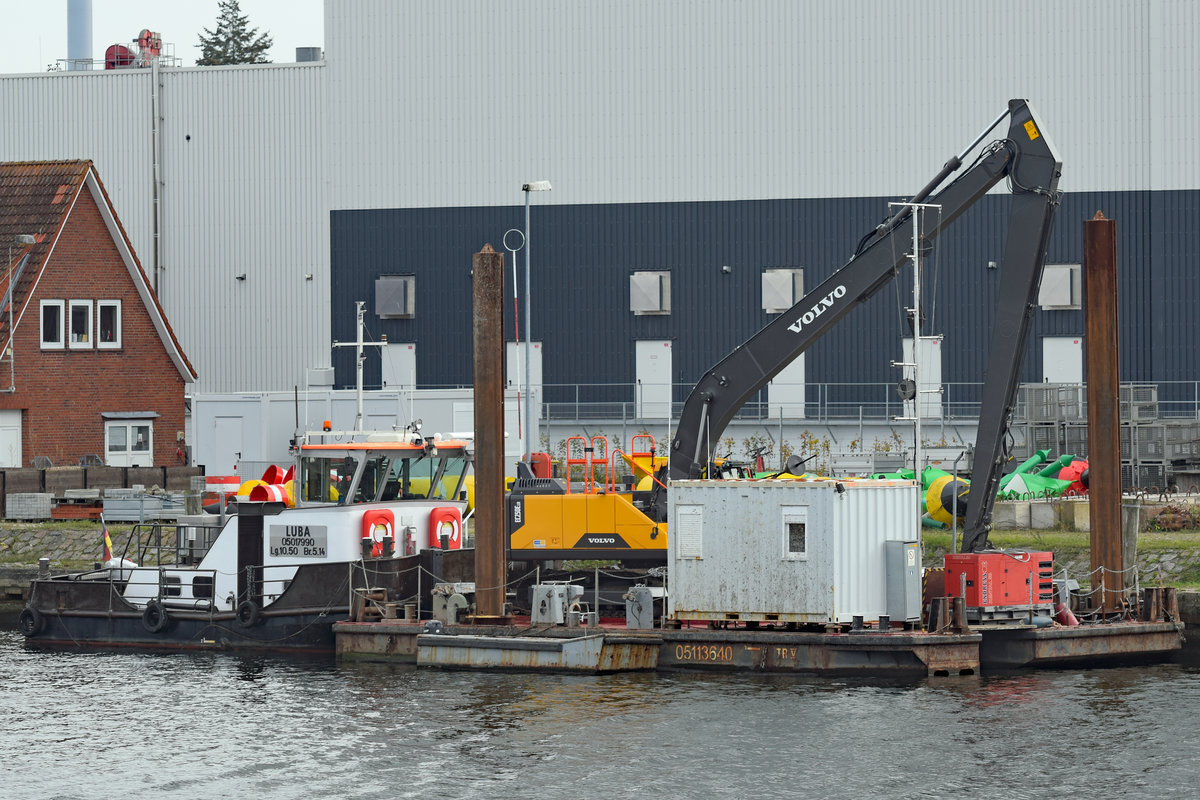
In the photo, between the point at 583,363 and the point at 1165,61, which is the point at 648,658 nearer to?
the point at 583,363

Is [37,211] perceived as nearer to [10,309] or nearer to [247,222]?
[10,309]

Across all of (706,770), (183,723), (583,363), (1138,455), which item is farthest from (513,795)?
(583,363)

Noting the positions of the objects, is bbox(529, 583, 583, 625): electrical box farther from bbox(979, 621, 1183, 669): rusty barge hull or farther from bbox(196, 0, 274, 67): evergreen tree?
bbox(196, 0, 274, 67): evergreen tree

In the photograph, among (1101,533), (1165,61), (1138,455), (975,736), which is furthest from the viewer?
(1165,61)

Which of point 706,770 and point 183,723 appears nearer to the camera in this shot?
point 706,770

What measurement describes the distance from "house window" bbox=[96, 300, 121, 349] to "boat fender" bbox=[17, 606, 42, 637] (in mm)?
20737

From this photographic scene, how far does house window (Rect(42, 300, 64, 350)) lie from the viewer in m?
48.5

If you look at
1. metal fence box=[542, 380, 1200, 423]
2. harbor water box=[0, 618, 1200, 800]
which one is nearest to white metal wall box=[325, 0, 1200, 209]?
metal fence box=[542, 380, 1200, 423]

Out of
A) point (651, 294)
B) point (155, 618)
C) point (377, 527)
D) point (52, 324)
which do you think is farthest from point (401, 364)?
point (377, 527)

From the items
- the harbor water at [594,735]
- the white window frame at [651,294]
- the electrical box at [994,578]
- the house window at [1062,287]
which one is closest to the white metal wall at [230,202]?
the white window frame at [651,294]

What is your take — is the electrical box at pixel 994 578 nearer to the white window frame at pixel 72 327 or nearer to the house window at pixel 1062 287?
the house window at pixel 1062 287

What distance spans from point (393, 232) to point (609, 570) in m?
29.1

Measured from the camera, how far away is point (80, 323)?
49.5m

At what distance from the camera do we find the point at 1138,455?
4016 cm
